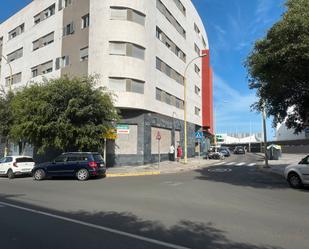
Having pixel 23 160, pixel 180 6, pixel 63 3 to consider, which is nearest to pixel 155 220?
pixel 23 160

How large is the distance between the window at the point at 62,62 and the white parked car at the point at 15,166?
12107mm

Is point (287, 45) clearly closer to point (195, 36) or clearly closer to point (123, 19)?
point (123, 19)

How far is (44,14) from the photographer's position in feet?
126

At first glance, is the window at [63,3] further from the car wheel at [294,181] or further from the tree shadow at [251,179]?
the car wheel at [294,181]

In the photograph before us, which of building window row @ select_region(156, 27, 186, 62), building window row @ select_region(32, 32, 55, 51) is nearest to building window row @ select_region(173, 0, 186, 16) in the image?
building window row @ select_region(156, 27, 186, 62)

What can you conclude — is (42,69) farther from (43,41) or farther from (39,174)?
(39,174)

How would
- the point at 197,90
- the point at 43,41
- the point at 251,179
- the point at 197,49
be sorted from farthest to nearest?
1. the point at 197,49
2. the point at 197,90
3. the point at 43,41
4. the point at 251,179

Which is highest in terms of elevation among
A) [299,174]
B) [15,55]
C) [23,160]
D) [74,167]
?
[15,55]

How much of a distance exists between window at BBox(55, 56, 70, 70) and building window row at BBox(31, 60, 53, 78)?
1.51m

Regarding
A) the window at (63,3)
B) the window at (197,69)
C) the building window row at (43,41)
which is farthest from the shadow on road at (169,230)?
the window at (197,69)

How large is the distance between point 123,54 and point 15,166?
12.7 metres

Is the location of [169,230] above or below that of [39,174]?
below

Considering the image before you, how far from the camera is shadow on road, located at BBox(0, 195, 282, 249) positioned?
20.4ft

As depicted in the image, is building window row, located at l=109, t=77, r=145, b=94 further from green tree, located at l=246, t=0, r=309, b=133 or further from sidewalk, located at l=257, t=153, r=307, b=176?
green tree, located at l=246, t=0, r=309, b=133
